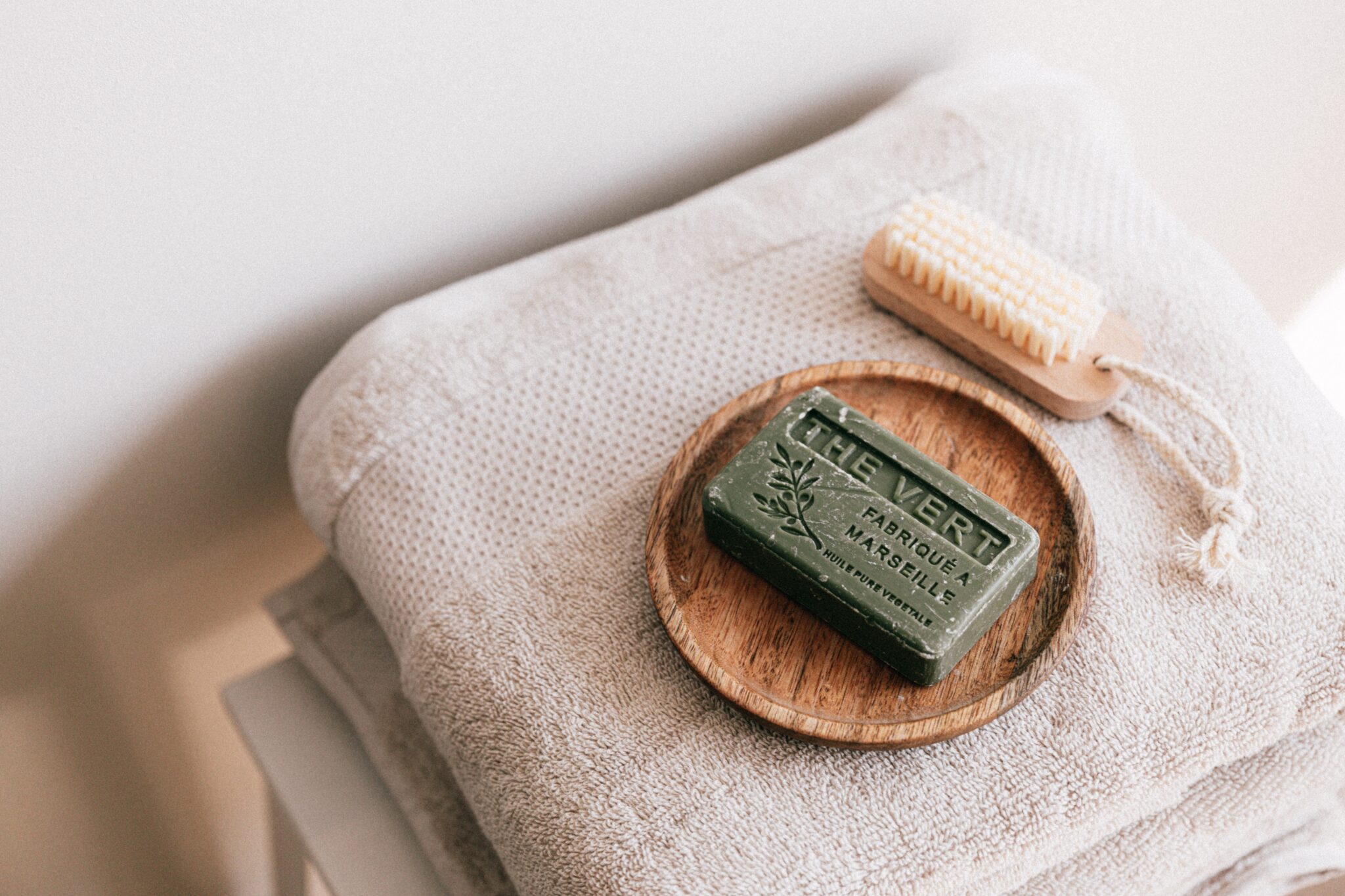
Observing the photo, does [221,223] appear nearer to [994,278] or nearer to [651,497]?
[651,497]

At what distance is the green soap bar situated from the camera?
0.39 meters

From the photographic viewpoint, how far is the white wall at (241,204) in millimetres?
453

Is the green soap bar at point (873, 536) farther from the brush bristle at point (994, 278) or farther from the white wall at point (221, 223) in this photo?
the white wall at point (221, 223)

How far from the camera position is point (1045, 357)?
48 cm

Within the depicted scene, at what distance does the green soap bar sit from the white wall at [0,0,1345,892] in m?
0.26

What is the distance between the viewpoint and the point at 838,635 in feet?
1.37

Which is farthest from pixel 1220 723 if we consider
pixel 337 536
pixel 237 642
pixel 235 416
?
pixel 237 642

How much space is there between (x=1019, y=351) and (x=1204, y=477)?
10cm

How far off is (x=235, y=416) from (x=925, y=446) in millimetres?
415

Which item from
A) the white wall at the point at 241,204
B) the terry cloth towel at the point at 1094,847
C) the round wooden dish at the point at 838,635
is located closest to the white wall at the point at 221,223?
the white wall at the point at 241,204

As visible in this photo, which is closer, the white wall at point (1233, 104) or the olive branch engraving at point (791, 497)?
the olive branch engraving at point (791, 497)

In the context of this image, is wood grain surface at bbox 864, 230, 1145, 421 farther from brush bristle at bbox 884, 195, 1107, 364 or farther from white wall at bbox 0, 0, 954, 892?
white wall at bbox 0, 0, 954, 892

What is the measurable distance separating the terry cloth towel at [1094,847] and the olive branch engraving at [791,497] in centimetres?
20

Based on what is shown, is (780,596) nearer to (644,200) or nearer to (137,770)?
(644,200)
